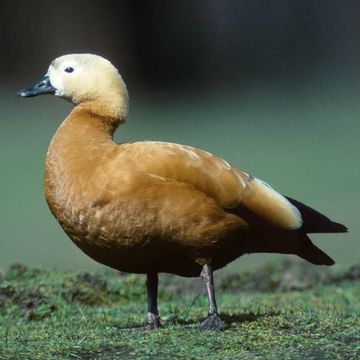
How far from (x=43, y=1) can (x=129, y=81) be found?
239 centimetres

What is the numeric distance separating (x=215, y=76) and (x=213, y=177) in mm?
16374

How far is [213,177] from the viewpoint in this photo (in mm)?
6543

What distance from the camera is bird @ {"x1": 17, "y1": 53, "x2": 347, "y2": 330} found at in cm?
635

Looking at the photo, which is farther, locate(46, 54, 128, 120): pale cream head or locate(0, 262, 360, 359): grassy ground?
locate(46, 54, 128, 120): pale cream head

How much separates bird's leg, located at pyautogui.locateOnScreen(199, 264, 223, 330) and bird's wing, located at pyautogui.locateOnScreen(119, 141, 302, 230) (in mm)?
343

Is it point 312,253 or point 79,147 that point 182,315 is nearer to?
point 312,253

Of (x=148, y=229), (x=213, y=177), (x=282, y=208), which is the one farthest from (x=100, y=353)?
(x=282, y=208)

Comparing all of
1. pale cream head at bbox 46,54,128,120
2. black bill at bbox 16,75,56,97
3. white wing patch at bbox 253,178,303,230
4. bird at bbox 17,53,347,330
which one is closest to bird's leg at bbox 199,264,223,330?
bird at bbox 17,53,347,330

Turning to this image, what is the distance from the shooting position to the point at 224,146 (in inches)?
755

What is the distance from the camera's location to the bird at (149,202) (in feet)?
20.8

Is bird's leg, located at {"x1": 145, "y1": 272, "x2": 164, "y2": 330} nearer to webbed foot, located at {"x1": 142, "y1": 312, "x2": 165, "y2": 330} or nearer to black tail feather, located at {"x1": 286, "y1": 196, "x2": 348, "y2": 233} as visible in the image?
webbed foot, located at {"x1": 142, "y1": 312, "x2": 165, "y2": 330}

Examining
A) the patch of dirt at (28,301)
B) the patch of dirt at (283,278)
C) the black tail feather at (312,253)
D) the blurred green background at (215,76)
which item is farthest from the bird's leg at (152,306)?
the blurred green background at (215,76)

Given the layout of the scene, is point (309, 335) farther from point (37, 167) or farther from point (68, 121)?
point (37, 167)

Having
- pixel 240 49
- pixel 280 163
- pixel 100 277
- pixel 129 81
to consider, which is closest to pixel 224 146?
pixel 280 163
